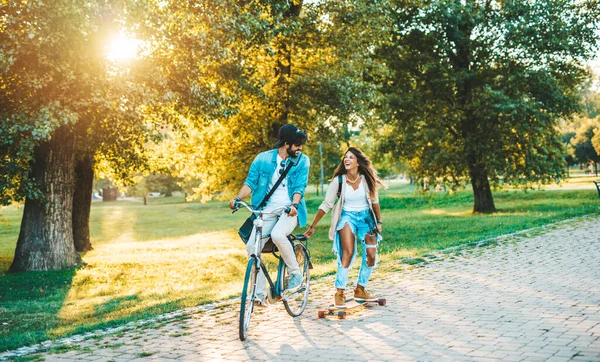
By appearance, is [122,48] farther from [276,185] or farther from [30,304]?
[276,185]

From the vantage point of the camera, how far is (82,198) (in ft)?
61.9

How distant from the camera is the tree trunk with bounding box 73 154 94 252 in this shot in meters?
18.5

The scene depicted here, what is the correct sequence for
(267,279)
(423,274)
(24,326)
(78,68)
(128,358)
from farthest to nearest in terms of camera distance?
1. (78,68)
2. (423,274)
3. (24,326)
4. (267,279)
5. (128,358)

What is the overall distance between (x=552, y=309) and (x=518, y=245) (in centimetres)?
670

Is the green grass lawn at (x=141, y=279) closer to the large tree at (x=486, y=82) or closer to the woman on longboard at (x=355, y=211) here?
the woman on longboard at (x=355, y=211)

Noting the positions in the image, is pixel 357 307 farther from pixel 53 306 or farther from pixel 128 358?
pixel 53 306

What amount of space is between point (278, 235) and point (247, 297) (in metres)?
0.76

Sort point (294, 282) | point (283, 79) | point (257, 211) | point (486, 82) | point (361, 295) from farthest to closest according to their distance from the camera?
point (486, 82)
point (283, 79)
point (361, 295)
point (294, 282)
point (257, 211)

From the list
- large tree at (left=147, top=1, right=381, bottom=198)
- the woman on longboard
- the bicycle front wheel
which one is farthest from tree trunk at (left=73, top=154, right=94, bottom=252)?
the bicycle front wheel

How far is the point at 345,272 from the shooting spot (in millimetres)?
7258

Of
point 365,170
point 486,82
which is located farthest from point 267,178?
point 486,82

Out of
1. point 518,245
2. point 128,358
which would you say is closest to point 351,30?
point 518,245

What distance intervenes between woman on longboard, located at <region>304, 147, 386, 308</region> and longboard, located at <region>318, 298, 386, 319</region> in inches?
2.4

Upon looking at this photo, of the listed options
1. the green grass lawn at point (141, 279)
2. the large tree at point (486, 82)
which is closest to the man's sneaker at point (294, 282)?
the green grass lawn at point (141, 279)
